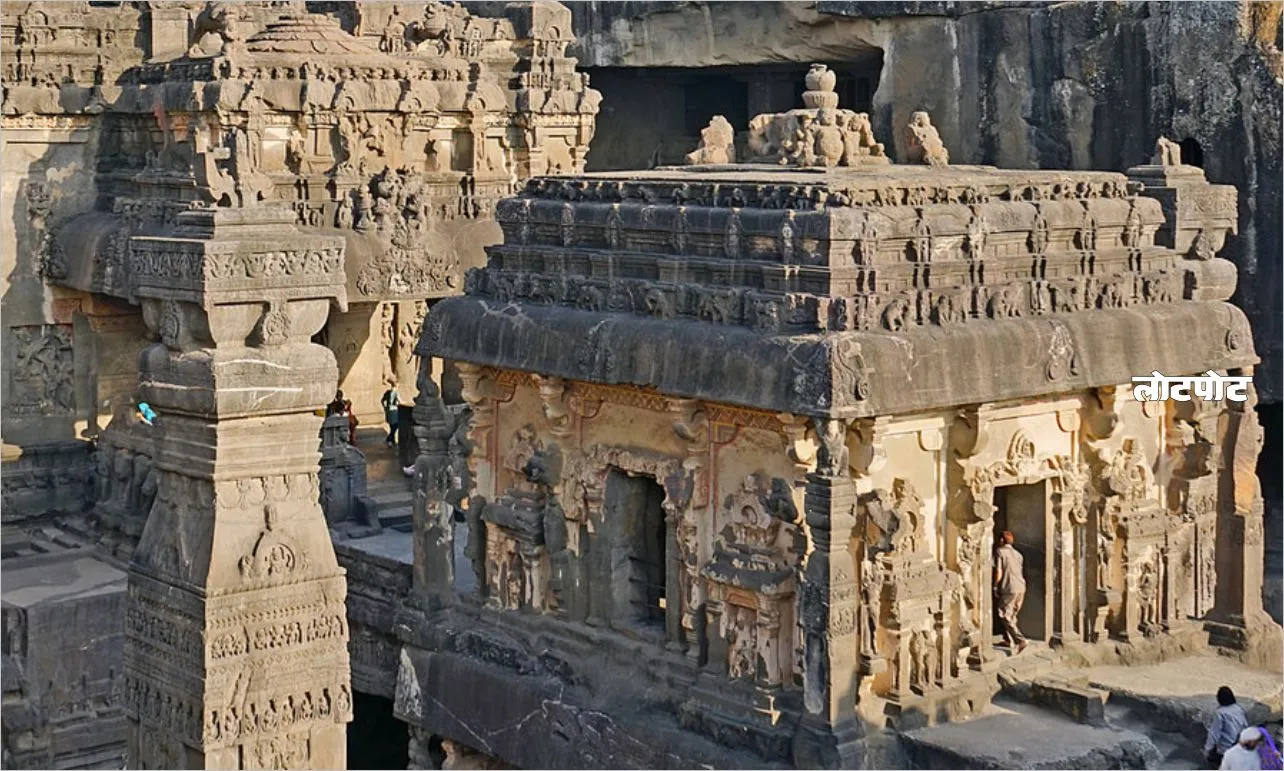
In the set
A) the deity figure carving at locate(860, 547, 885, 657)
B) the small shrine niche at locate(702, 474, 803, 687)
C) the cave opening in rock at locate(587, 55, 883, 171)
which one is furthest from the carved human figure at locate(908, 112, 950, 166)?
the cave opening in rock at locate(587, 55, 883, 171)

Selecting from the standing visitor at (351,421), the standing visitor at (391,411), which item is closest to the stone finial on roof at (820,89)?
the standing visitor at (351,421)

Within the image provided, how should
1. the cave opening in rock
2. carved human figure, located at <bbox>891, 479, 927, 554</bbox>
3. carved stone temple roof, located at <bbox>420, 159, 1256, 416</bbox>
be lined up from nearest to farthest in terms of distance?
carved stone temple roof, located at <bbox>420, 159, 1256, 416</bbox>
carved human figure, located at <bbox>891, 479, 927, 554</bbox>
the cave opening in rock

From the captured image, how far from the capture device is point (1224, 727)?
11.8 m

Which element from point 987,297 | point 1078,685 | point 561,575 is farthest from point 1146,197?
point 561,575

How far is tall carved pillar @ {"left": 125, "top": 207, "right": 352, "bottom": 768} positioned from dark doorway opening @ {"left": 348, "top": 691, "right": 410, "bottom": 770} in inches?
302

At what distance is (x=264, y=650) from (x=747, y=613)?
428 centimetres

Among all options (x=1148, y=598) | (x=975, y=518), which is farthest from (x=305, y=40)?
(x=1148, y=598)

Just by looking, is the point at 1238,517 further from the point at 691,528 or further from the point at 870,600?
the point at 691,528

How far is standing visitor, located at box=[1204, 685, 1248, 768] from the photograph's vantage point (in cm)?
1174

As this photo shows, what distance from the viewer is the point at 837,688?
39.1 ft

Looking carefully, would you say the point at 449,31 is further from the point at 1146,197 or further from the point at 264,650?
the point at 264,650

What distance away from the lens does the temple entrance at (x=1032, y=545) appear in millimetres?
13305

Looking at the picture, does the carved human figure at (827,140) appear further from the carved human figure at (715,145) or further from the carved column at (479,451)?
the carved column at (479,451)

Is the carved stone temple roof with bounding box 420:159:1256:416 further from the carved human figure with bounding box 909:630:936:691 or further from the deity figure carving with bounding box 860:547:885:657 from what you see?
the carved human figure with bounding box 909:630:936:691
